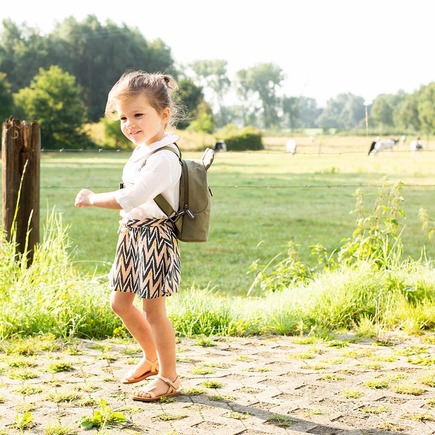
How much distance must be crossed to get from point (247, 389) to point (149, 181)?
43.1 inches

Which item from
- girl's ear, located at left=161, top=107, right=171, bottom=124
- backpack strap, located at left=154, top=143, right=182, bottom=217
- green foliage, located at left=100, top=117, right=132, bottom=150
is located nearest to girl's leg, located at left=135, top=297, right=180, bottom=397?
backpack strap, located at left=154, top=143, right=182, bottom=217

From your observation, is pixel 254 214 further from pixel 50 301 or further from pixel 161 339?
pixel 161 339

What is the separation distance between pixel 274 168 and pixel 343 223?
476 inches

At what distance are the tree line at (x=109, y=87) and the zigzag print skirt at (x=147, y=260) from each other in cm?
3514

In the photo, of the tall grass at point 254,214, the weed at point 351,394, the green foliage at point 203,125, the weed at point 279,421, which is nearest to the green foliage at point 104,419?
the weed at point 279,421

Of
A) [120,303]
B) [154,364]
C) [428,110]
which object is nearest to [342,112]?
[428,110]

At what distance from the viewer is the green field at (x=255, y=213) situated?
9.81m

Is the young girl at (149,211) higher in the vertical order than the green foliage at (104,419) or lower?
higher

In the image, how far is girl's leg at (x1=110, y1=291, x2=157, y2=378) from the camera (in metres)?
3.47

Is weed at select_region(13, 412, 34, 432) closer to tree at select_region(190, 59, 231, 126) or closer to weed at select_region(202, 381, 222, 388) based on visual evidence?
weed at select_region(202, 381, 222, 388)

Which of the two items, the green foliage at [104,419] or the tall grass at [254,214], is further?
the tall grass at [254,214]

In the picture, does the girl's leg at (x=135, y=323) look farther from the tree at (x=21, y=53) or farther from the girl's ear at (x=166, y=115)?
the tree at (x=21, y=53)

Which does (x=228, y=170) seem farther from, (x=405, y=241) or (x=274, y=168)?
(x=405, y=241)

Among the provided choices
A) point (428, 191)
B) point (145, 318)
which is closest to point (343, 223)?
point (428, 191)
